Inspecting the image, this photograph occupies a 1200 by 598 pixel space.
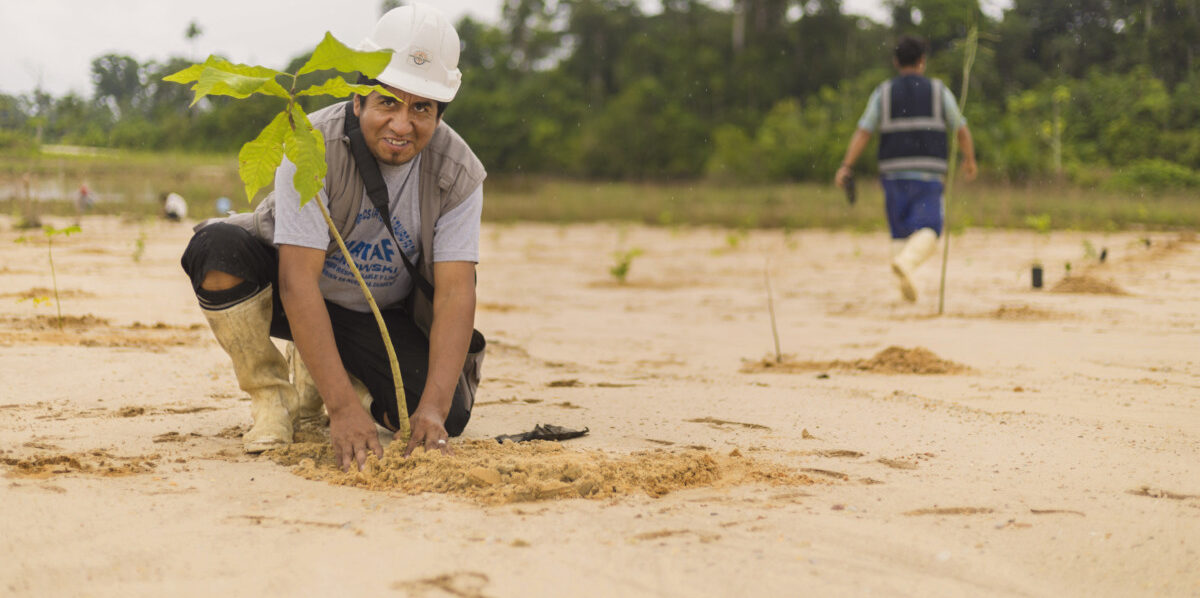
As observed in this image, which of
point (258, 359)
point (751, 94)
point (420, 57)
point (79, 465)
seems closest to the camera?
point (79, 465)

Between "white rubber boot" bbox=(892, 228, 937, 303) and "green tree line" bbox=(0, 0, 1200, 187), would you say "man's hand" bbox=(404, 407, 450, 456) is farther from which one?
"white rubber boot" bbox=(892, 228, 937, 303)

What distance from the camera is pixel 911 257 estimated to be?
258 inches

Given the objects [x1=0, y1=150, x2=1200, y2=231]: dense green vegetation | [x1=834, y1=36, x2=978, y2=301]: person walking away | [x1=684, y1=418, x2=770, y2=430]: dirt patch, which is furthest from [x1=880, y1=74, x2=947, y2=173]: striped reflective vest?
[x1=0, y1=150, x2=1200, y2=231]: dense green vegetation

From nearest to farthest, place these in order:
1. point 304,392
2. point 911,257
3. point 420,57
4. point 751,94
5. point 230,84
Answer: point 230,84 → point 420,57 → point 304,392 → point 911,257 → point 751,94

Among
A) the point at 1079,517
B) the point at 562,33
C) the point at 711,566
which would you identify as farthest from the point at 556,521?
the point at 562,33

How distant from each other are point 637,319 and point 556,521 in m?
4.31

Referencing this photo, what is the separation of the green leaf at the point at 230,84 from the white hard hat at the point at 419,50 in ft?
1.24

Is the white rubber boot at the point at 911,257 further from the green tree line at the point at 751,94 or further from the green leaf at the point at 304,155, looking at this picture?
the green leaf at the point at 304,155

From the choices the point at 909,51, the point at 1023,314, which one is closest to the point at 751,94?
the point at 909,51

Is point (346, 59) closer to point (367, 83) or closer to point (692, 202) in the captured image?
point (367, 83)

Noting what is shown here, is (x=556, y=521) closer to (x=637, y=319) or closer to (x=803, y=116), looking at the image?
(x=637, y=319)

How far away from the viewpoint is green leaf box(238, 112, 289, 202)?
86.7 inches

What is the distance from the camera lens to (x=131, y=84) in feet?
22.8

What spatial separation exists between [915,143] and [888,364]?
2.96 meters
